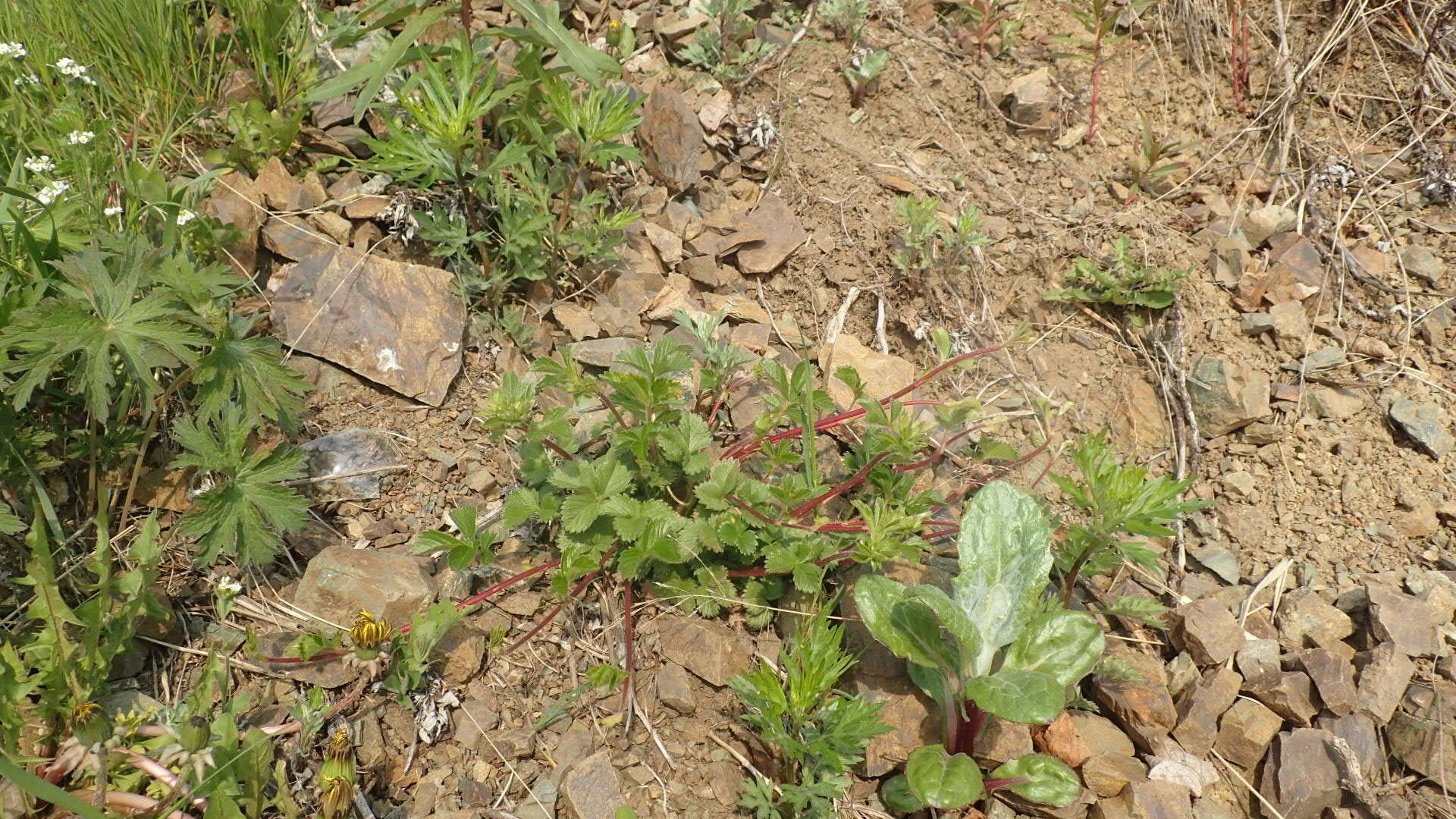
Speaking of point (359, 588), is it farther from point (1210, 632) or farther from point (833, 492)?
point (1210, 632)

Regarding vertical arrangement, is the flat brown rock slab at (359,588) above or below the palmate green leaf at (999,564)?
below

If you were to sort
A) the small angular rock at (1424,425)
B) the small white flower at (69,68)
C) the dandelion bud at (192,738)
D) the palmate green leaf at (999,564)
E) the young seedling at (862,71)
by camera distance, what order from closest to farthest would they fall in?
1. the dandelion bud at (192,738)
2. the palmate green leaf at (999,564)
3. the small white flower at (69,68)
4. the small angular rock at (1424,425)
5. the young seedling at (862,71)

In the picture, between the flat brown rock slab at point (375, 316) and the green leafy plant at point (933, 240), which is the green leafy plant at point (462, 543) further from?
the green leafy plant at point (933, 240)

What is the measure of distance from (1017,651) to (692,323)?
1339 millimetres

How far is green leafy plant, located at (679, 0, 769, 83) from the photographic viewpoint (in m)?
3.81

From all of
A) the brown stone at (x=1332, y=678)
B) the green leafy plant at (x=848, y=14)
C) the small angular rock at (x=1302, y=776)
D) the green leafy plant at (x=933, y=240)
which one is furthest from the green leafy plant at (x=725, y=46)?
the small angular rock at (x=1302, y=776)

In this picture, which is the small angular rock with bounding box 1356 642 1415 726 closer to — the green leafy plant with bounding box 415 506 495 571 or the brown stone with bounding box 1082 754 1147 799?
the brown stone with bounding box 1082 754 1147 799

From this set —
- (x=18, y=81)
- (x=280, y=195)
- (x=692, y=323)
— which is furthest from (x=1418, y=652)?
(x=18, y=81)

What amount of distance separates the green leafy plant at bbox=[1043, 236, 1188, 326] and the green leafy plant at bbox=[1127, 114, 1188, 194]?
1.20ft

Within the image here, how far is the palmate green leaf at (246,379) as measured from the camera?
2.36 metres

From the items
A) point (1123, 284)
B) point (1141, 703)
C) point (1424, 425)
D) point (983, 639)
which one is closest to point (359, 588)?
point (983, 639)

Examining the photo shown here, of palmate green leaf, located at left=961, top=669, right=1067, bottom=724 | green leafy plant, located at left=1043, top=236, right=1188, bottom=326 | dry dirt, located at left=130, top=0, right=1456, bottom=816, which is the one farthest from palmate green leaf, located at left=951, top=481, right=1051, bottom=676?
green leafy plant, located at left=1043, top=236, right=1188, bottom=326

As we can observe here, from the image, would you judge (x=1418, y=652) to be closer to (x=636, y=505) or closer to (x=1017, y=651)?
(x=1017, y=651)

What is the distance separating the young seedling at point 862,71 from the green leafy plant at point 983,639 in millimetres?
2054
